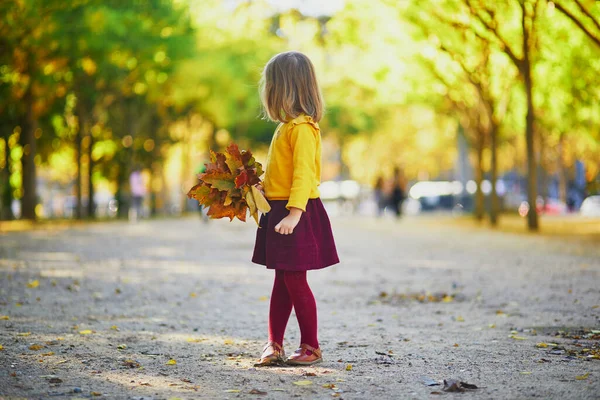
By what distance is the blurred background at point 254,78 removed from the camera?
987 inches

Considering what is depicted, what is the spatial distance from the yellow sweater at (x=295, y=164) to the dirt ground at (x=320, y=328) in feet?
→ 3.50

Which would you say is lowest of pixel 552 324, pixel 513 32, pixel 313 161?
pixel 552 324

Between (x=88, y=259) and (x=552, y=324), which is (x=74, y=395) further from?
(x=88, y=259)

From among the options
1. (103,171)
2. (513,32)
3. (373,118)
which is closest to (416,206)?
(373,118)

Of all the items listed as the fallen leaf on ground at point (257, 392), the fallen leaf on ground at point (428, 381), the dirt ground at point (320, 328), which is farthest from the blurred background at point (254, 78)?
the fallen leaf on ground at point (257, 392)

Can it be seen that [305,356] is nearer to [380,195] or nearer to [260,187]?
[260,187]

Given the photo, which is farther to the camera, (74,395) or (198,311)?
(198,311)

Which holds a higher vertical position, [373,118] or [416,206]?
[373,118]

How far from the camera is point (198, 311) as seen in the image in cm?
918

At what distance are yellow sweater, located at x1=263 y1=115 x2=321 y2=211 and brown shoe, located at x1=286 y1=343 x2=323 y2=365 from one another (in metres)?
0.93

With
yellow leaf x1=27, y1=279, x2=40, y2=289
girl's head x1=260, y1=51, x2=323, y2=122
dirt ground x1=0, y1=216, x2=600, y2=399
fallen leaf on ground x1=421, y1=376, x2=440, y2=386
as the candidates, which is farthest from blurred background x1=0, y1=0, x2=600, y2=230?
fallen leaf on ground x1=421, y1=376, x2=440, y2=386

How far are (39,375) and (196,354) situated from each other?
125cm

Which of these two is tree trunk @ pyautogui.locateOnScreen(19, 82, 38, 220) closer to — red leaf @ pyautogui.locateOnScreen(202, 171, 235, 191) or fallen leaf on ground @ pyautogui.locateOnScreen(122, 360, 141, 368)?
fallen leaf on ground @ pyautogui.locateOnScreen(122, 360, 141, 368)

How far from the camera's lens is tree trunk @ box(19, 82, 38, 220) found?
31.5m
